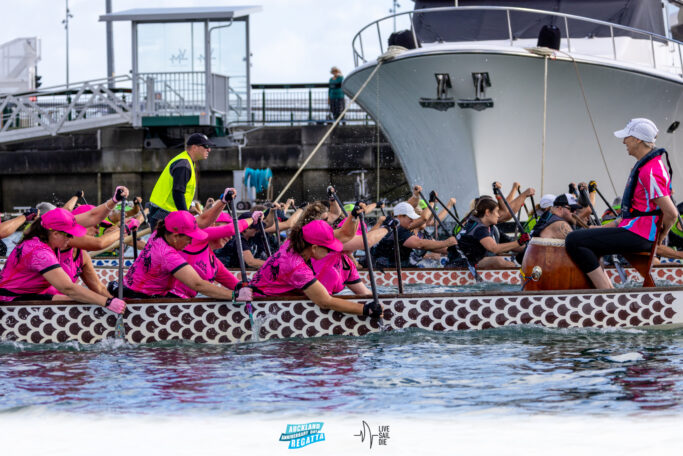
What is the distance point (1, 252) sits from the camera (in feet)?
54.4

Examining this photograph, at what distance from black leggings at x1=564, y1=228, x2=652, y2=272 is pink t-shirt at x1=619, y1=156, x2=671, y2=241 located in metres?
0.07

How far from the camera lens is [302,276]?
319 inches

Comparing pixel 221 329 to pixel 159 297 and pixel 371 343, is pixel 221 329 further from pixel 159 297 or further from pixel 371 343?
pixel 371 343

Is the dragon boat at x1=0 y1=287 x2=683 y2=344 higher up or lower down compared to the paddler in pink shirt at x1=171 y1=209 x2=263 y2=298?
lower down

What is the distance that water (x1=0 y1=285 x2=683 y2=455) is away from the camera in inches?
219

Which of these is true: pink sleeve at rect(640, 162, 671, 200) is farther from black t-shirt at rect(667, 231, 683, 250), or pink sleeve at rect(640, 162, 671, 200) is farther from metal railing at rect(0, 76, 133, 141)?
metal railing at rect(0, 76, 133, 141)

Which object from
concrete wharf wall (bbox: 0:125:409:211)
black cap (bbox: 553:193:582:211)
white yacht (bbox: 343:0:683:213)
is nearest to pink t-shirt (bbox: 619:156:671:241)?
black cap (bbox: 553:193:582:211)

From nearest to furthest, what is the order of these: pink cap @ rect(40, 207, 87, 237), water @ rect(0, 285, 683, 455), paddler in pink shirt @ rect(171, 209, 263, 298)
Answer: water @ rect(0, 285, 683, 455), pink cap @ rect(40, 207, 87, 237), paddler in pink shirt @ rect(171, 209, 263, 298)

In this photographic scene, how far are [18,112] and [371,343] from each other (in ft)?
75.5

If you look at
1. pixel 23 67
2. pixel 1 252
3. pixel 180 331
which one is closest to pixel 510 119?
pixel 1 252

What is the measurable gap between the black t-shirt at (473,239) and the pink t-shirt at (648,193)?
3795 millimetres

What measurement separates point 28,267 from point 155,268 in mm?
1042

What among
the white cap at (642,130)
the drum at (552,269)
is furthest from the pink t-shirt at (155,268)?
the white cap at (642,130)

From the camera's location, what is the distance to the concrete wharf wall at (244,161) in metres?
28.5
